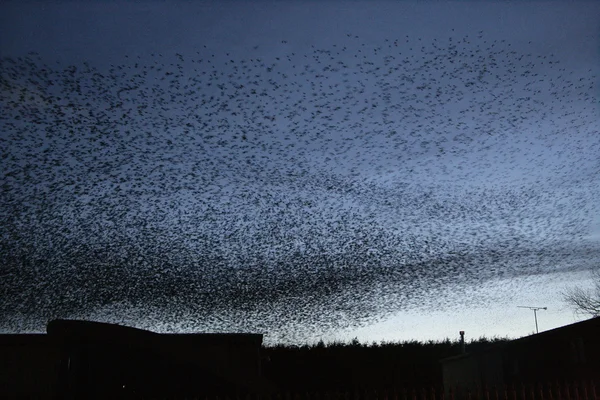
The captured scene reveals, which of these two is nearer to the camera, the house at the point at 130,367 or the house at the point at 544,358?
the house at the point at 130,367

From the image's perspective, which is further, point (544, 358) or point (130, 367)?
point (544, 358)

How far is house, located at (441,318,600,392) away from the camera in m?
21.8

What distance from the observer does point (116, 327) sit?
15203mm

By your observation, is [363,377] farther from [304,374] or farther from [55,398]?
[55,398]

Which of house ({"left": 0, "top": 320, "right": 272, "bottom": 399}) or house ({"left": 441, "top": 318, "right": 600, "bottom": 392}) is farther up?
house ({"left": 441, "top": 318, "right": 600, "bottom": 392})

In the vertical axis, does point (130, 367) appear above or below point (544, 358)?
below

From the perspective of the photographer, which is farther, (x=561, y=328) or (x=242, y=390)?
(x=561, y=328)

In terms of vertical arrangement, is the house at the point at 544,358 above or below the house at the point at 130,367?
above

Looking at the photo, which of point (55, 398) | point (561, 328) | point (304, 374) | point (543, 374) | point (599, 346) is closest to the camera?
point (55, 398)

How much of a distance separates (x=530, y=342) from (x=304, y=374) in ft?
78.1

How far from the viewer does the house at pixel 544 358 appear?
21844 mm

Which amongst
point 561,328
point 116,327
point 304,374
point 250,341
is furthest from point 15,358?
point 304,374

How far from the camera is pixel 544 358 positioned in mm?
25562

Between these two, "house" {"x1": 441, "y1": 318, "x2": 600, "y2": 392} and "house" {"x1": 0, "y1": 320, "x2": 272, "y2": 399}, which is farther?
"house" {"x1": 441, "y1": 318, "x2": 600, "y2": 392}
